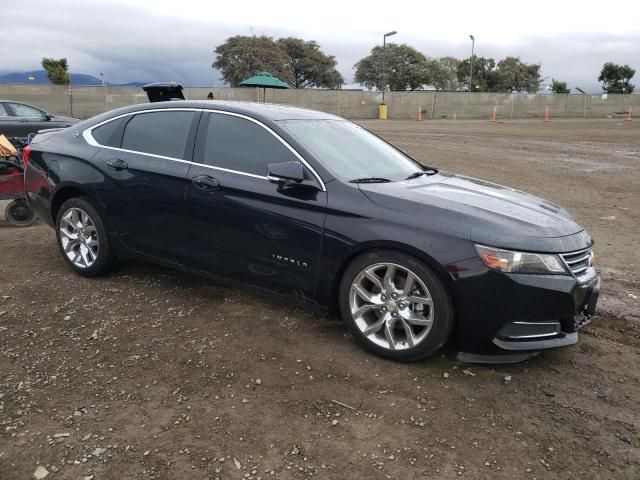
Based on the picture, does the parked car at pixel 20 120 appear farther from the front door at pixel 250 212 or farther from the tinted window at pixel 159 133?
the front door at pixel 250 212

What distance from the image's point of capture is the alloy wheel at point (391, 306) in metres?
3.42

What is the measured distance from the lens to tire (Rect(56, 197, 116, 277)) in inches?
190

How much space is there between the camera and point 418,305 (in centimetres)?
346

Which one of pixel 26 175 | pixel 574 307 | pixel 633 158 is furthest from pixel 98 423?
pixel 633 158

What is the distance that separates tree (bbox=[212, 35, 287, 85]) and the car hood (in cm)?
7194

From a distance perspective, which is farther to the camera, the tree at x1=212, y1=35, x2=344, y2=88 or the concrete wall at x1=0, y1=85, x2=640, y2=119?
the tree at x1=212, y1=35, x2=344, y2=88

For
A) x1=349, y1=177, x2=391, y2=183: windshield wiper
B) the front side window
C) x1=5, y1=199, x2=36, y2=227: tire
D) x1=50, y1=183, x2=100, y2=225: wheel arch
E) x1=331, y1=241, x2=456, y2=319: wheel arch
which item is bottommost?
x1=5, y1=199, x2=36, y2=227: tire

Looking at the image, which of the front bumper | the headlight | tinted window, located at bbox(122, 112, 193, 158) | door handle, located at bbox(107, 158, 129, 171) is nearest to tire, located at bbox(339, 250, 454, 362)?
the front bumper

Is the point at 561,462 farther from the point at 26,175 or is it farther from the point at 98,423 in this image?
the point at 26,175

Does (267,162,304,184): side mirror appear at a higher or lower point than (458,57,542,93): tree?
lower

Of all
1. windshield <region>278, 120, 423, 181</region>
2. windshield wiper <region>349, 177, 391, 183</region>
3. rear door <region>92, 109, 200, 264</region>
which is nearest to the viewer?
windshield wiper <region>349, 177, 391, 183</region>

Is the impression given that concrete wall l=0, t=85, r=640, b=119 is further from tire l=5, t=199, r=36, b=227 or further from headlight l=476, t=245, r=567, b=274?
headlight l=476, t=245, r=567, b=274

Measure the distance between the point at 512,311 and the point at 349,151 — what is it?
1786 millimetres

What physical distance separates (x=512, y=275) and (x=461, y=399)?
773mm
